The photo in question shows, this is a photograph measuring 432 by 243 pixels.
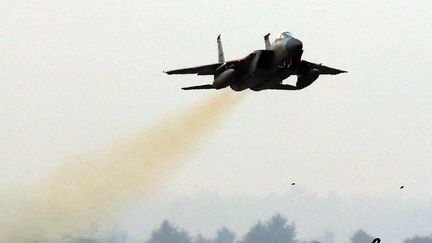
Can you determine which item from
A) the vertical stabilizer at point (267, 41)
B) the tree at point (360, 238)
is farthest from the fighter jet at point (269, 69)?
the tree at point (360, 238)

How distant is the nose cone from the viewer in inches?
2202

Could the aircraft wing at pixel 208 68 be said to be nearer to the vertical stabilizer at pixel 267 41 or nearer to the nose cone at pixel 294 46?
the vertical stabilizer at pixel 267 41

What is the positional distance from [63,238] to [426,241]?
75.1 m

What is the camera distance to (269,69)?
191 ft

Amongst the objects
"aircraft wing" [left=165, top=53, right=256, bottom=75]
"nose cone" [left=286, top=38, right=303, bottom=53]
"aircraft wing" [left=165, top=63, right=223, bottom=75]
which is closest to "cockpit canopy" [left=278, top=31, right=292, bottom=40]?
"nose cone" [left=286, top=38, right=303, bottom=53]

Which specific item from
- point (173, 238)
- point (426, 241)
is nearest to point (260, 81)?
point (173, 238)

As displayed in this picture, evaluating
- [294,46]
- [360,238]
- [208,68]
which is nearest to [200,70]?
[208,68]

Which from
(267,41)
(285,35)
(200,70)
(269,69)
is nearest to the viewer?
(285,35)

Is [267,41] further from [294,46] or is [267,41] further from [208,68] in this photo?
[294,46]

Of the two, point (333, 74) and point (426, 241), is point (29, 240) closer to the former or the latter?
point (333, 74)

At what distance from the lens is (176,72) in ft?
206

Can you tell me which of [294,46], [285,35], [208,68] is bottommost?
[294,46]

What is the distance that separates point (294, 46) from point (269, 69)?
2954 mm

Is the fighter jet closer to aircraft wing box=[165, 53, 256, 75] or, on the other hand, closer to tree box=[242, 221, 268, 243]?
aircraft wing box=[165, 53, 256, 75]
